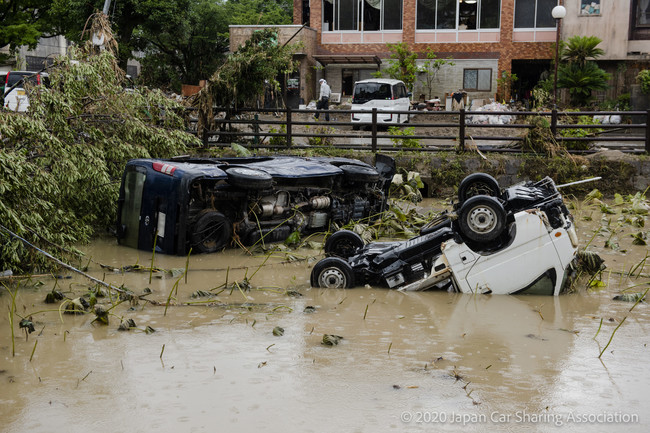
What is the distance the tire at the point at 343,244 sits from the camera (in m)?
8.99

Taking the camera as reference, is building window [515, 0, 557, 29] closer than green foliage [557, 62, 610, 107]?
No

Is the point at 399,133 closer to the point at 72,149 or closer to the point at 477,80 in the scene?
the point at 72,149

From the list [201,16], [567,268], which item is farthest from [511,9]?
[567,268]

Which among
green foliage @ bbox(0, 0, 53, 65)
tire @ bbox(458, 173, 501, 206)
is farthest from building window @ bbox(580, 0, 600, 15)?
tire @ bbox(458, 173, 501, 206)

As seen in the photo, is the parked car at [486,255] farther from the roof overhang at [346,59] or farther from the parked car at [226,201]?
the roof overhang at [346,59]

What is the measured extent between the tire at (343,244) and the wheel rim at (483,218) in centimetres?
166

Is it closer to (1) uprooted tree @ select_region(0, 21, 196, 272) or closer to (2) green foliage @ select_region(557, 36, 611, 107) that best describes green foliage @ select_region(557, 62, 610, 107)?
(2) green foliage @ select_region(557, 36, 611, 107)

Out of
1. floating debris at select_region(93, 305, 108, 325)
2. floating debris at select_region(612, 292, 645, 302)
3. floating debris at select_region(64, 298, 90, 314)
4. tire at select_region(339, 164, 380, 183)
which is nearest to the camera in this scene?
floating debris at select_region(93, 305, 108, 325)

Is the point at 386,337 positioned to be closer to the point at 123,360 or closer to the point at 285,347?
the point at 285,347

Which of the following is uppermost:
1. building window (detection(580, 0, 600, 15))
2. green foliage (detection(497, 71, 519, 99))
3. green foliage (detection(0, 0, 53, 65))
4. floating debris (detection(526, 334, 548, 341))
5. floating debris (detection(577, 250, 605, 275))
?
building window (detection(580, 0, 600, 15))

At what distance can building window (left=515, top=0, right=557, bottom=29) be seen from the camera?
1339 inches

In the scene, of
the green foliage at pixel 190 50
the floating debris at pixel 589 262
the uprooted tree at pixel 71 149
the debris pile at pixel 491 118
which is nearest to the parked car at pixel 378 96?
the debris pile at pixel 491 118

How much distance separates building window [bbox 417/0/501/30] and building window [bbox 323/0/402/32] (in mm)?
1235

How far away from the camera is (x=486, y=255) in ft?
25.5
